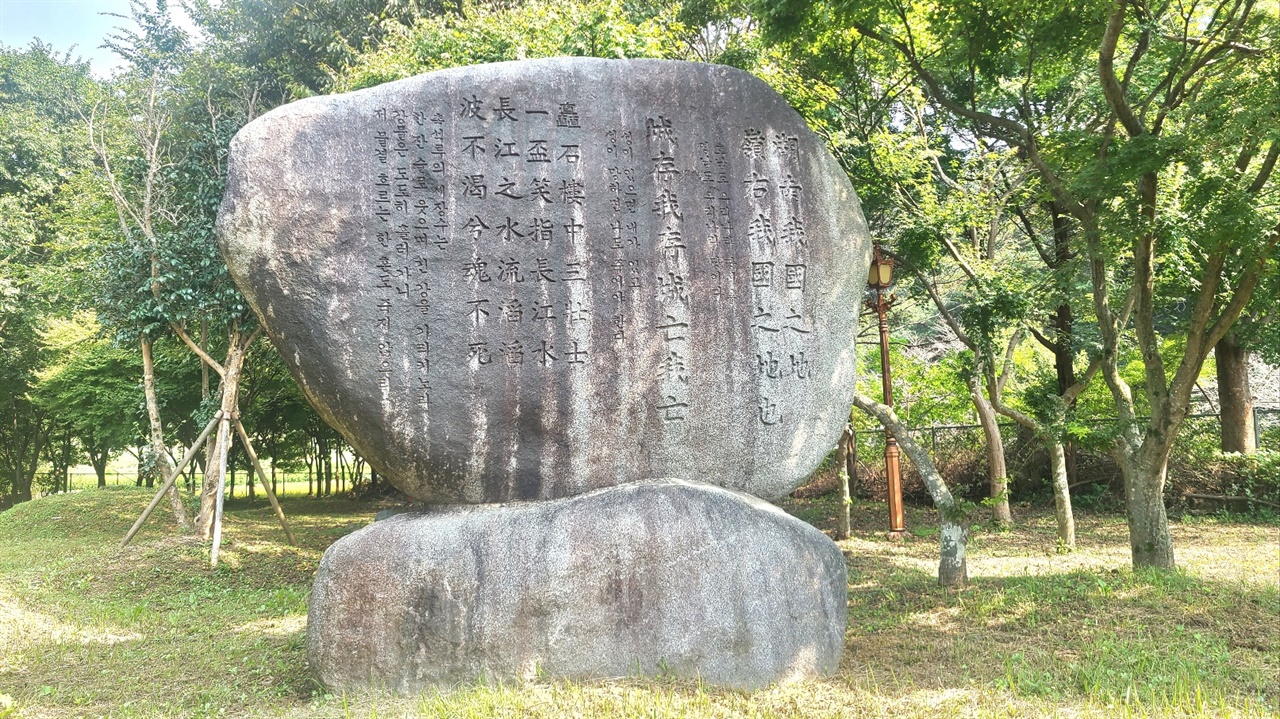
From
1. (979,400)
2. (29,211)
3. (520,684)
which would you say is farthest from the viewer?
(29,211)

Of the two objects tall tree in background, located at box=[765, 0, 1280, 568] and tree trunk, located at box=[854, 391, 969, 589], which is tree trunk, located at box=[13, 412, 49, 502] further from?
tall tree in background, located at box=[765, 0, 1280, 568]

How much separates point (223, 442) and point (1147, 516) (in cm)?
851

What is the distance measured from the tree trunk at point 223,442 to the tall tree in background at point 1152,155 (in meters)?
6.59

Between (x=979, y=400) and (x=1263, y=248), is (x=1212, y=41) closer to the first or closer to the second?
(x=1263, y=248)

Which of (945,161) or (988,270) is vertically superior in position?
(945,161)

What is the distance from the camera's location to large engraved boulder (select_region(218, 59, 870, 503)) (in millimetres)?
4441

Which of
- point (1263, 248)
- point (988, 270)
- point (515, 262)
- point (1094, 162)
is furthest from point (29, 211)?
point (1263, 248)

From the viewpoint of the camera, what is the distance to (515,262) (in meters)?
4.64

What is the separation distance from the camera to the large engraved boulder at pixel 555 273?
4441mm

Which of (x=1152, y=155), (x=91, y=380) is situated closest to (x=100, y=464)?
(x=91, y=380)

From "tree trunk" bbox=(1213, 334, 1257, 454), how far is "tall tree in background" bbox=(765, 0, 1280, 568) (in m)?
4.10

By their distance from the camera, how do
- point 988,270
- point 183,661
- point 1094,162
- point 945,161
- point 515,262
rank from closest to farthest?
point 515,262 < point 183,661 < point 1094,162 < point 988,270 < point 945,161

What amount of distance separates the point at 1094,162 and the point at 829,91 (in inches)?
143

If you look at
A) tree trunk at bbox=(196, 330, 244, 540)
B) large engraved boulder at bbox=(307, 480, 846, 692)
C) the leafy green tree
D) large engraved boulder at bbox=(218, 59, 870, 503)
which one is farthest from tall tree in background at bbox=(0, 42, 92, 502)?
large engraved boulder at bbox=(307, 480, 846, 692)
